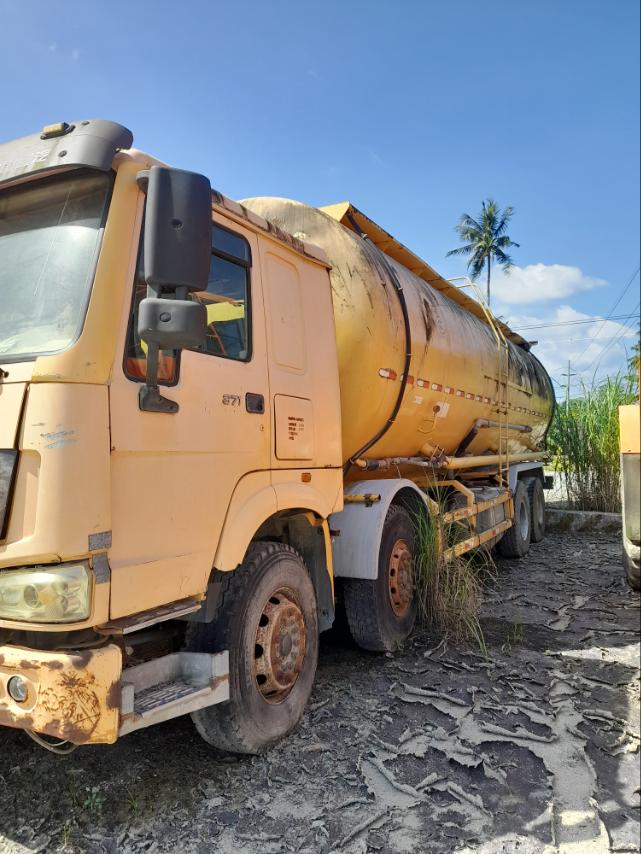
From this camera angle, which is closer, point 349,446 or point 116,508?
point 116,508

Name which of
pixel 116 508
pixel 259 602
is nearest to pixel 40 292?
pixel 116 508

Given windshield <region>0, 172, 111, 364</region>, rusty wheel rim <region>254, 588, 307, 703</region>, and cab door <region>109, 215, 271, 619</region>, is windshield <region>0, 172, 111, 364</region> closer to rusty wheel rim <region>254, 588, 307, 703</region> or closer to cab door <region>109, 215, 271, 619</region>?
cab door <region>109, 215, 271, 619</region>

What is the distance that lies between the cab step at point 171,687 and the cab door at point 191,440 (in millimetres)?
306

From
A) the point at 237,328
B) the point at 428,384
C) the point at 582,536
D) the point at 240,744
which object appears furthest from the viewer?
the point at 582,536

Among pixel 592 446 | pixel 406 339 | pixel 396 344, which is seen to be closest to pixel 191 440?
pixel 396 344

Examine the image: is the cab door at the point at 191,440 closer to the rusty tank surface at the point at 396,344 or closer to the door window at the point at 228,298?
the door window at the point at 228,298

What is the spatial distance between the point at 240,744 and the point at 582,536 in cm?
846

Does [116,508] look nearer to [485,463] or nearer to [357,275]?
[357,275]

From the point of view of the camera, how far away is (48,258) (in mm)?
2531

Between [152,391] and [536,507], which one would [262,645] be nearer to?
[152,391]

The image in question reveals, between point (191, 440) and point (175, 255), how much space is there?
0.83 metres

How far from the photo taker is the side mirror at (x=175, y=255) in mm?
2225

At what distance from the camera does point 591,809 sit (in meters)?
2.59

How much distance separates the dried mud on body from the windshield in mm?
1952
